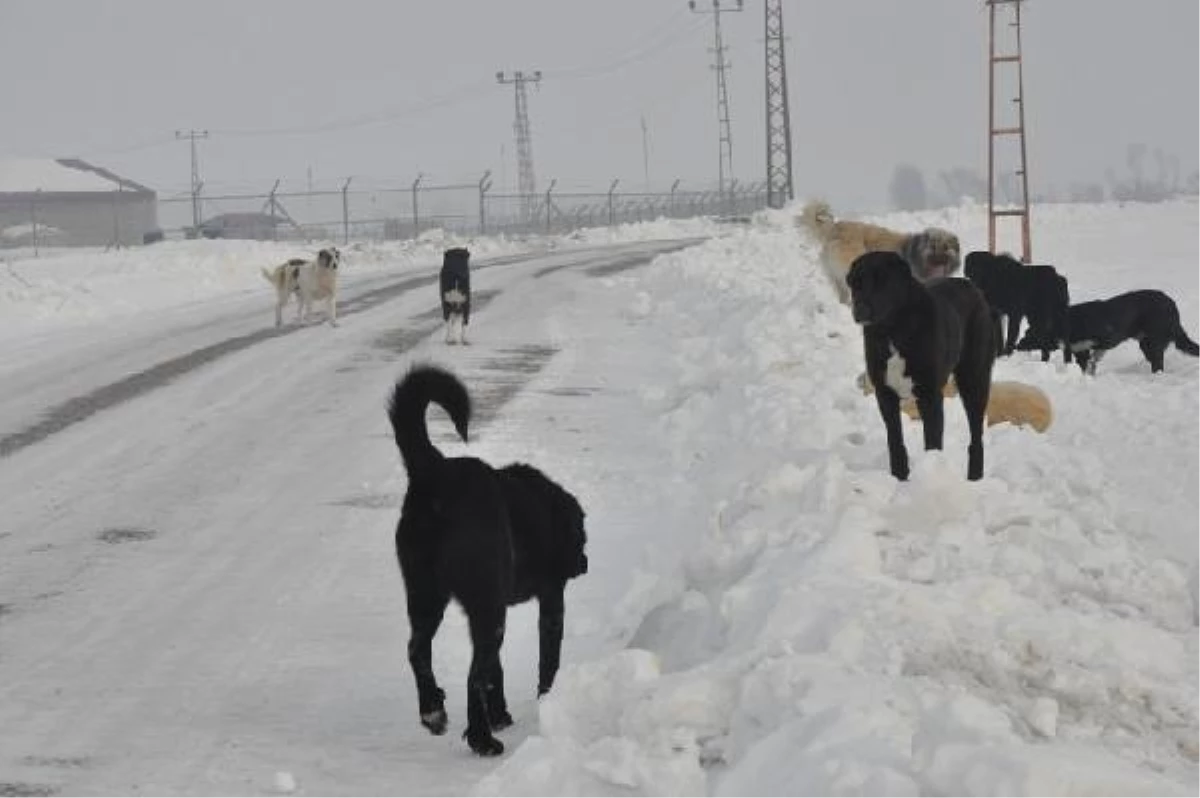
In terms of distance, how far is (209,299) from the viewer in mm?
29047

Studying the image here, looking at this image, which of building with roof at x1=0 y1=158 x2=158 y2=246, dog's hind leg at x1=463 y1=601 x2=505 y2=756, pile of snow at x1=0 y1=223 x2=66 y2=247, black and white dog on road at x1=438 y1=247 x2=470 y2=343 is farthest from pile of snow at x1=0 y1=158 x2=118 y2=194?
dog's hind leg at x1=463 y1=601 x2=505 y2=756

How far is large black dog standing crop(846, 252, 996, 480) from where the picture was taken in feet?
26.4

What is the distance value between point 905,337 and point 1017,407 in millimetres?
3490

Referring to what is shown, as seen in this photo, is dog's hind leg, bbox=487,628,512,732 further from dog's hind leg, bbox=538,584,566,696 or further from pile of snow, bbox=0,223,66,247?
pile of snow, bbox=0,223,66,247

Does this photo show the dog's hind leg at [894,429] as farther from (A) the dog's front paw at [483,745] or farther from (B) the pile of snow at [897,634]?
(A) the dog's front paw at [483,745]

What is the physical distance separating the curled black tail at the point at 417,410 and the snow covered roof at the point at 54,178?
90896 millimetres

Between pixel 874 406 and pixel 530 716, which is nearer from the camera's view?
pixel 530 716

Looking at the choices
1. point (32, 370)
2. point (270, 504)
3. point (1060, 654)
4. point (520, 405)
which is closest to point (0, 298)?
point (32, 370)

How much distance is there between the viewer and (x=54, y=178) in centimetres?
9862

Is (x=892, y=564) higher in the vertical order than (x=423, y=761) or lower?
higher

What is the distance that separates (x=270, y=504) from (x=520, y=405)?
439 cm

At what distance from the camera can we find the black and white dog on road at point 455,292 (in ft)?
63.8

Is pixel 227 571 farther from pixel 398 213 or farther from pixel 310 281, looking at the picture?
pixel 398 213

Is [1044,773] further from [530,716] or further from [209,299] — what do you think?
[209,299]
